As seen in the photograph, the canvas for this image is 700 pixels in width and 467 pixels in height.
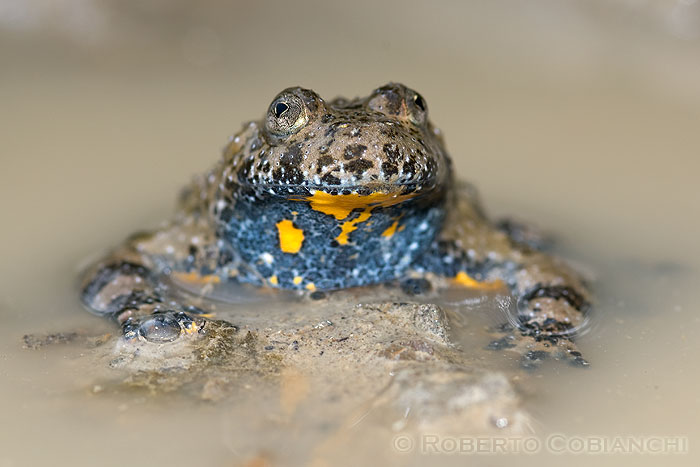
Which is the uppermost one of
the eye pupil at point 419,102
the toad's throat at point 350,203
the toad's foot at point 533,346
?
the eye pupil at point 419,102

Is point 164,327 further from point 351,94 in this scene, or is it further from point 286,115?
point 351,94

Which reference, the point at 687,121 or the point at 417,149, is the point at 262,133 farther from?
the point at 687,121

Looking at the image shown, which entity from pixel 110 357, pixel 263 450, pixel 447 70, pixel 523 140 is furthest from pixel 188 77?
pixel 263 450

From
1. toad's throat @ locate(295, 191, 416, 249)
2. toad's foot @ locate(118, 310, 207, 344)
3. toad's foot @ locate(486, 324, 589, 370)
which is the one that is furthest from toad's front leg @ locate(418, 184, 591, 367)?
toad's foot @ locate(118, 310, 207, 344)

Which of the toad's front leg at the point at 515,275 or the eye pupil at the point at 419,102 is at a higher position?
the eye pupil at the point at 419,102

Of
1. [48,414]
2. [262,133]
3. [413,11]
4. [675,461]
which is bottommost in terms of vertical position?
[48,414]

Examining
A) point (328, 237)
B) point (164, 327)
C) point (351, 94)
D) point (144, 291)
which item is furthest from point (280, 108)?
point (351, 94)

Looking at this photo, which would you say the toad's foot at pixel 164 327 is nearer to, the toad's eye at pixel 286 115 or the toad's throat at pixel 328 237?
the toad's throat at pixel 328 237

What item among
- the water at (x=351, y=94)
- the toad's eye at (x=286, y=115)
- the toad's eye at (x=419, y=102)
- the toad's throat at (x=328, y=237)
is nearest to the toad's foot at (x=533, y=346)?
the water at (x=351, y=94)

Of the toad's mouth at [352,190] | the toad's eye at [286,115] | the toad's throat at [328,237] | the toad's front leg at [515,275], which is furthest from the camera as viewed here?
the toad's front leg at [515,275]
